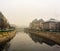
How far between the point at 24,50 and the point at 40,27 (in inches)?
319

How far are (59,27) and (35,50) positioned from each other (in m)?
4.95

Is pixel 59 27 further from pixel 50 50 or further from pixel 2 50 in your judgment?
pixel 2 50

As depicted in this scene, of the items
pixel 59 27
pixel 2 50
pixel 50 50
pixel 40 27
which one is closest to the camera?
pixel 2 50

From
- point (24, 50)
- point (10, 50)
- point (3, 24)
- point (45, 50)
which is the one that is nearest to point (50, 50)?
point (45, 50)

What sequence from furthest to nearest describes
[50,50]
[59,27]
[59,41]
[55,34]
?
[59,27]
[55,34]
[59,41]
[50,50]

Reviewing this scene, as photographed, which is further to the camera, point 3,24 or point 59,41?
point 3,24

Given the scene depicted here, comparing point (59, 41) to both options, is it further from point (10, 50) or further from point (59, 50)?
point (10, 50)

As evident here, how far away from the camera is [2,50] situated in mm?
7109

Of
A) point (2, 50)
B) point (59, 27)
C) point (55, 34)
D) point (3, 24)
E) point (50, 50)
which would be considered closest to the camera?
point (2, 50)

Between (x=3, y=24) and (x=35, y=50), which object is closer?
(x=35, y=50)

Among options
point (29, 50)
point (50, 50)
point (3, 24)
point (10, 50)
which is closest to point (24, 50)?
point (29, 50)

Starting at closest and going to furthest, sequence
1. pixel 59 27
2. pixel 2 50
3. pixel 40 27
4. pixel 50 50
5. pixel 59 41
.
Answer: pixel 2 50, pixel 50 50, pixel 59 41, pixel 59 27, pixel 40 27

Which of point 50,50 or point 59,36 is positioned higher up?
point 59,36

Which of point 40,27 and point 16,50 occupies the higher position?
point 40,27
